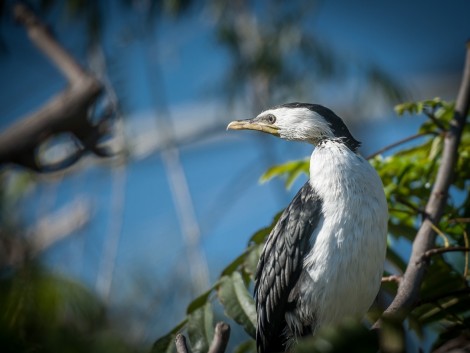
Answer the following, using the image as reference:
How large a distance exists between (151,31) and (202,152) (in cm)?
375

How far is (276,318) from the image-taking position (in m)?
1.94

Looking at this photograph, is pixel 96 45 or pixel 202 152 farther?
pixel 202 152

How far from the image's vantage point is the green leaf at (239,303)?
189cm

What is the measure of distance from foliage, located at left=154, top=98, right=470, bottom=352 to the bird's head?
19cm

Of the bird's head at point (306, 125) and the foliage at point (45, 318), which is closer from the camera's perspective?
the foliage at point (45, 318)

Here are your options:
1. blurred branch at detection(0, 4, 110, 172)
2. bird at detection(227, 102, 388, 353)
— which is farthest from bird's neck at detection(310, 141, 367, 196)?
blurred branch at detection(0, 4, 110, 172)

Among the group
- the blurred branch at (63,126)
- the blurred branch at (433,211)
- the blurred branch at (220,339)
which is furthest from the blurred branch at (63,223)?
the blurred branch at (220,339)

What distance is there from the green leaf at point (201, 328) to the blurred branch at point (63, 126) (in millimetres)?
1320

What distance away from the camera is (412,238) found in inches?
83.4

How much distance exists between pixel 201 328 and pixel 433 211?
84 centimetres

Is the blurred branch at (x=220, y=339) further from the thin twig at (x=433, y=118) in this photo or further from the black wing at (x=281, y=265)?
the thin twig at (x=433, y=118)

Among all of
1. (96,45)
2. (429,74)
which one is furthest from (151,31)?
(429,74)

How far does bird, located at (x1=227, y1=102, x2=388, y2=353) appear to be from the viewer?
1.78 meters

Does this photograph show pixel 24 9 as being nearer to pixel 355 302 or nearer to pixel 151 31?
pixel 355 302
